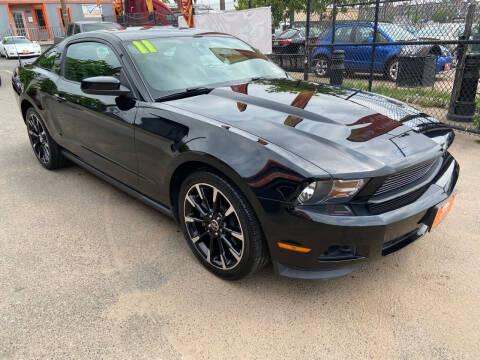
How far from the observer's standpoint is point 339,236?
1929mm

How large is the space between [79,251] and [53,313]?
0.69m

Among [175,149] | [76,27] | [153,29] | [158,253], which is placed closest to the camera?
[175,149]

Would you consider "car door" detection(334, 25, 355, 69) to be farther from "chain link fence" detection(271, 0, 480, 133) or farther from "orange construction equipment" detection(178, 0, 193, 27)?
"orange construction equipment" detection(178, 0, 193, 27)

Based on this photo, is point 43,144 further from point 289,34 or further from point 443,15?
point 289,34

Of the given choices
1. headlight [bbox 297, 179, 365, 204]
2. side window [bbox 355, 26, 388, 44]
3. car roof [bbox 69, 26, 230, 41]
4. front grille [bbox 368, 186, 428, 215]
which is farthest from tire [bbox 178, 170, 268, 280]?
side window [bbox 355, 26, 388, 44]

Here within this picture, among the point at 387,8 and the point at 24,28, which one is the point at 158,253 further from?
the point at 24,28

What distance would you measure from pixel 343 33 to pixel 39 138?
596 centimetres

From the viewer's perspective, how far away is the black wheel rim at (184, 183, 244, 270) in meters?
2.29

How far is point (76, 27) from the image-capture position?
44.3 feet

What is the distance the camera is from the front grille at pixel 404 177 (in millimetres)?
2041

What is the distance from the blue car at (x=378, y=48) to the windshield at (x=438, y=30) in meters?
0.21

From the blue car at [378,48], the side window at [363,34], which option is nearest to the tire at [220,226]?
the blue car at [378,48]

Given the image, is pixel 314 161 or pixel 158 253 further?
pixel 158 253

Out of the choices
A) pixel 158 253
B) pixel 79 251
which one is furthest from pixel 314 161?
pixel 79 251
